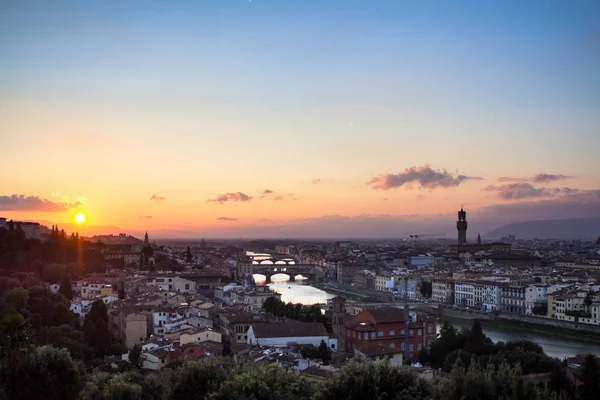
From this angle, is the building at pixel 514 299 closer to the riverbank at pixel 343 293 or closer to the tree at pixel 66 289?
the riverbank at pixel 343 293

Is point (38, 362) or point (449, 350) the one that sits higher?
point (38, 362)

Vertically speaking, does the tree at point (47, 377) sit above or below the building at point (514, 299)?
above

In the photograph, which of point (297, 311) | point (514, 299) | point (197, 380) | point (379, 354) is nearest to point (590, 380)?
point (379, 354)

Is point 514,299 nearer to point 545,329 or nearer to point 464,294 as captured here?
point 464,294

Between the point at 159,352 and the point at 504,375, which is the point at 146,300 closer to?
the point at 159,352

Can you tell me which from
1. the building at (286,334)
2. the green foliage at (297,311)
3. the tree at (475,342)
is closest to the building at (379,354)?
the building at (286,334)

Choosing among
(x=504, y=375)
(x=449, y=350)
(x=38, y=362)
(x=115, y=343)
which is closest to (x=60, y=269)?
(x=115, y=343)
